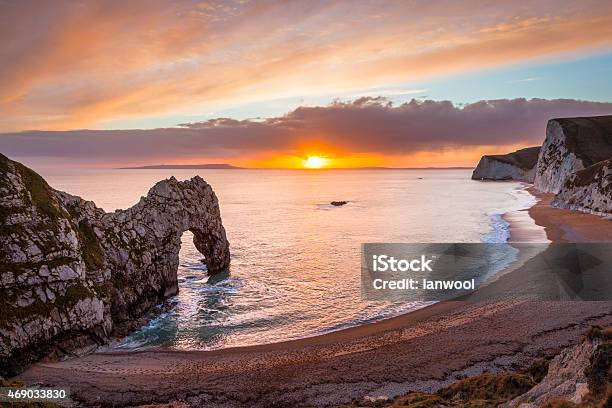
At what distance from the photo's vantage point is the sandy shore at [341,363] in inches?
720

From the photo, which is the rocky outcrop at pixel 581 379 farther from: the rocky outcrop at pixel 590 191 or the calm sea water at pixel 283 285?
the rocky outcrop at pixel 590 191

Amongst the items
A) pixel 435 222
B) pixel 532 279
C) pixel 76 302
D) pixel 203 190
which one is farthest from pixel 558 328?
pixel 435 222

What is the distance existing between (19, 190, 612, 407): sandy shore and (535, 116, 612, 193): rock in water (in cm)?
9583

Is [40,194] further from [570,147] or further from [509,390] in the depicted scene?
[570,147]

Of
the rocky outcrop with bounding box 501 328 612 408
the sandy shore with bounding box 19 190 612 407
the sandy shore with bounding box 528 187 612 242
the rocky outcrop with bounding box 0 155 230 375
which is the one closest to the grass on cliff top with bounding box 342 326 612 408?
the rocky outcrop with bounding box 501 328 612 408

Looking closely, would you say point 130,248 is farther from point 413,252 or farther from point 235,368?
point 413,252

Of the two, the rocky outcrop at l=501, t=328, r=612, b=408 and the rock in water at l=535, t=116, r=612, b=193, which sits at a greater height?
the rock in water at l=535, t=116, r=612, b=193

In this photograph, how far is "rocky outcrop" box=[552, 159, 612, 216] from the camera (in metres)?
64.3

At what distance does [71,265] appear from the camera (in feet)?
79.2

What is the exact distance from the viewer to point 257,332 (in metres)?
26.5

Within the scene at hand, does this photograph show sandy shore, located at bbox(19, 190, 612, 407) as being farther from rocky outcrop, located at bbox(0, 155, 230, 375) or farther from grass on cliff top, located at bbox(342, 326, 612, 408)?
grass on cliff top, located at bbox(342, 326, 612, 408)

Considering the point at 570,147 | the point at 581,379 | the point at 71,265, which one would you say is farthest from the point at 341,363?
the point at 570,147

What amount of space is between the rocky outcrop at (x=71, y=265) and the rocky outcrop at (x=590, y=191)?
216 ft

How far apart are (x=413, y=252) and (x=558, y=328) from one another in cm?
2483
